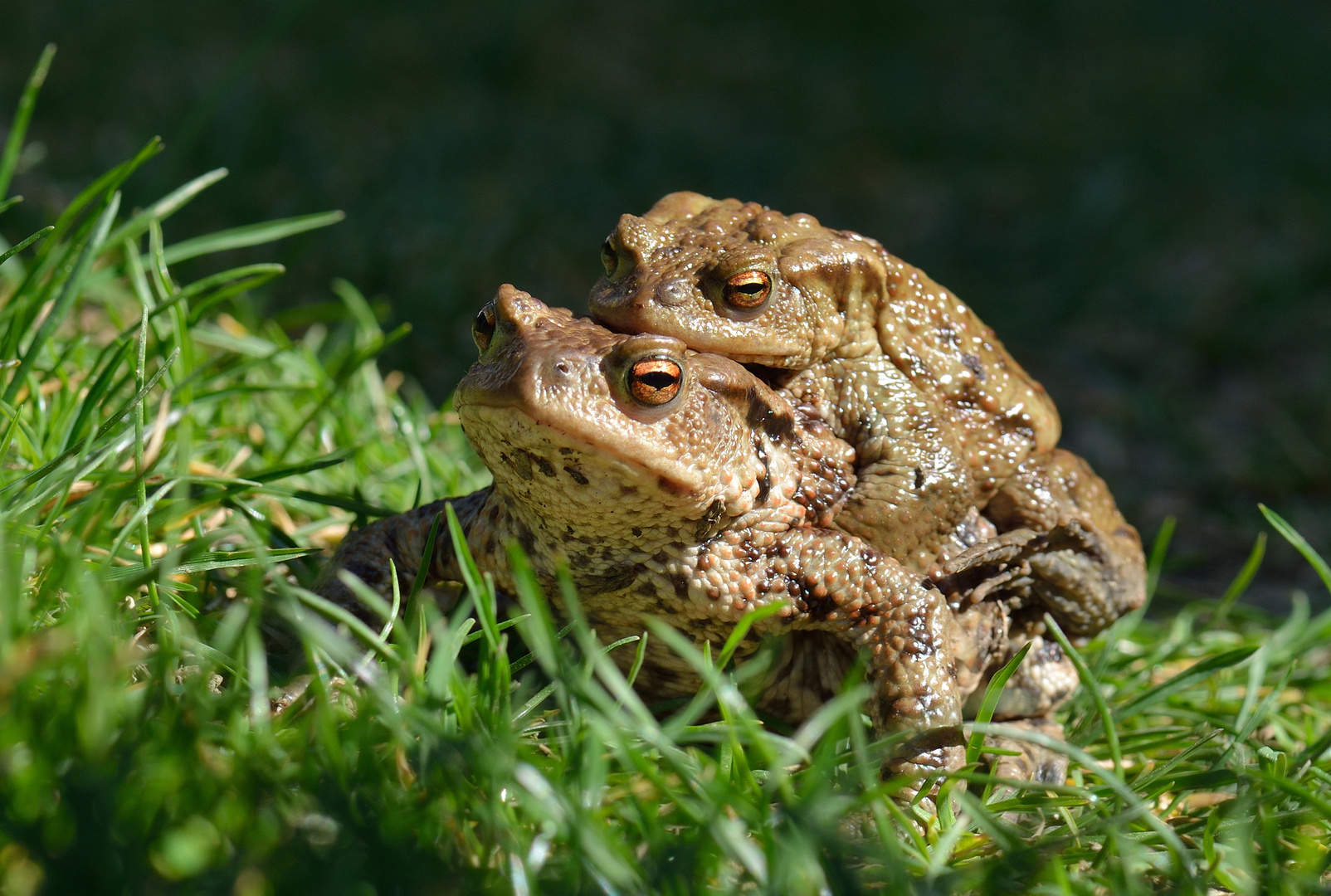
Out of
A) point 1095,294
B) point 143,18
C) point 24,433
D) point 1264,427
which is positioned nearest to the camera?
point 24,433

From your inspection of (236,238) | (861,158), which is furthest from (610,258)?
(861,158)

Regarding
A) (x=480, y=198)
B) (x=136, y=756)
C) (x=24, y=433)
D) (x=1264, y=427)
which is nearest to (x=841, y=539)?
(x=136, y=756)

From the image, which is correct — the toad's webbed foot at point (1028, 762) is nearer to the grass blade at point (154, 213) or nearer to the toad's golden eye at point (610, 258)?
the toad's golden eye at point (610, 258)

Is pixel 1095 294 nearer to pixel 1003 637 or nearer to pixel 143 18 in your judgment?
pixel 1003 637

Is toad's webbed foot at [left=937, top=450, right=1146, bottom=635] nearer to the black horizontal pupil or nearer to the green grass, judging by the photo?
the green grass

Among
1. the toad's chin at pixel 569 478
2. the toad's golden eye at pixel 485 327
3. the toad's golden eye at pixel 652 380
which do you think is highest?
the toad's golden eye at pixel 652 380

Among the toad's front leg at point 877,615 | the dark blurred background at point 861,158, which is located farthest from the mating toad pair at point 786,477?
the dark blurred background at point 861,158
